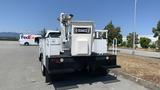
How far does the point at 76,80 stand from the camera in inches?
463

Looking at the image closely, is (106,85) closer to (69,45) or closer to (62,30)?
(69,45)

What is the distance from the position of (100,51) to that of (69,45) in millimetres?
1418

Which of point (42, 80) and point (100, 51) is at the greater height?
point (100, 51)

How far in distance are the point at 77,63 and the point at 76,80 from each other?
1.45 m

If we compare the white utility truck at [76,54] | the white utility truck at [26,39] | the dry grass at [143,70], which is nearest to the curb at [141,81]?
the dry grass at [143,70]

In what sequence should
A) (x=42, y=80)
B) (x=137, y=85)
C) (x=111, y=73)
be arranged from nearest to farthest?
(x=137, y=85) → (x=42, y=80) → (x=111, y=73)

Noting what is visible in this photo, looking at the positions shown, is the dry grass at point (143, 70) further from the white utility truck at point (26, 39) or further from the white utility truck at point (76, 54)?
the white utility truck at point (26, 39)

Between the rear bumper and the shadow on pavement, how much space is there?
1.97ft

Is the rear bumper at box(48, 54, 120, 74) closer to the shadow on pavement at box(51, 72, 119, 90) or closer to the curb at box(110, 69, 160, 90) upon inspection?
the shadow on pavement at box(51, 72, 119, 90)

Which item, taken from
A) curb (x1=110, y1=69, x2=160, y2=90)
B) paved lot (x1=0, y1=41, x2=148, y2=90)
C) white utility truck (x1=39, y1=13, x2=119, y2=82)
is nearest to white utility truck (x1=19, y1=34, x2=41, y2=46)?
paved lot (x1=0, y1=41, x2=148, y2=90)

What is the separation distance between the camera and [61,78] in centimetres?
1201

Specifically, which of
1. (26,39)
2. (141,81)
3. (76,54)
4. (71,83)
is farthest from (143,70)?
(26,39)

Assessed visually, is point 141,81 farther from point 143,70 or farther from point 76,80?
point 143,70

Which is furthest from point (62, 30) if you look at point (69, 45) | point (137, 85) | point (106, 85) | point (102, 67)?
point (137, 85)
